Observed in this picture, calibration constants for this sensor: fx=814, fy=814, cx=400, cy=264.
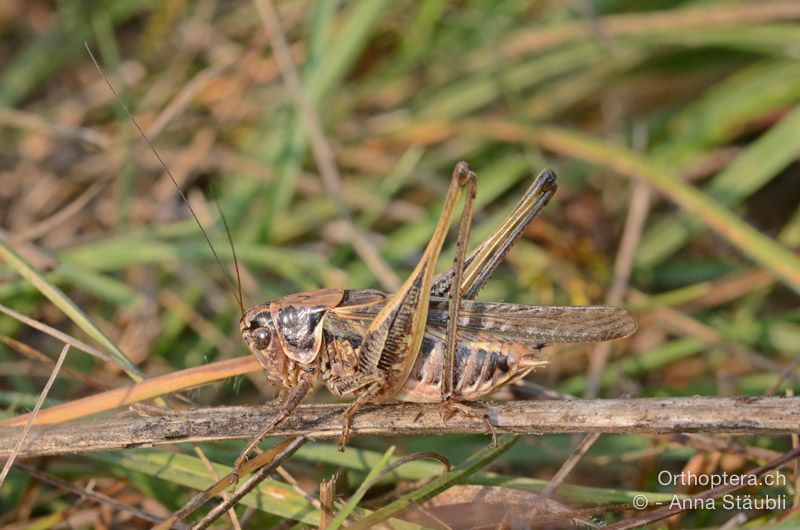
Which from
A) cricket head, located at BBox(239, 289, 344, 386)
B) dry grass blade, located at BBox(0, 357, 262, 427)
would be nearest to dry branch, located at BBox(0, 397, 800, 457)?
dry grass blade, located at BBox(0, 357, 262, 427)

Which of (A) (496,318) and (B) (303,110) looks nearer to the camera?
(A) (496,318)

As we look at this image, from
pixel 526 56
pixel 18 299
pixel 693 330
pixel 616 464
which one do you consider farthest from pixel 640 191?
pixel 18 299

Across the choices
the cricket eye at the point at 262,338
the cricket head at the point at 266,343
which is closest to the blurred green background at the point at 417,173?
the cricket head at the point at 266,343

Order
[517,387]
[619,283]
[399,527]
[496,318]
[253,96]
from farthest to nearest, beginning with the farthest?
[253,96] < [619,283] < [517,387] < [496,318] < [399,527]

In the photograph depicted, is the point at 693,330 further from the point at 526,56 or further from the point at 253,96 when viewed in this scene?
the point at 253,96

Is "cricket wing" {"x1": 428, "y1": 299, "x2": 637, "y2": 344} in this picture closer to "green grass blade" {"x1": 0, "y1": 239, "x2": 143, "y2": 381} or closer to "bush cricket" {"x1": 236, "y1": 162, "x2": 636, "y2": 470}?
"bush cricket" {"x1": 236, "y1": 162, "x2": 636, "y2": 470}

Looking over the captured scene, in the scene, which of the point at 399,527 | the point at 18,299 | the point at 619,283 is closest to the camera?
the point at 399,527
